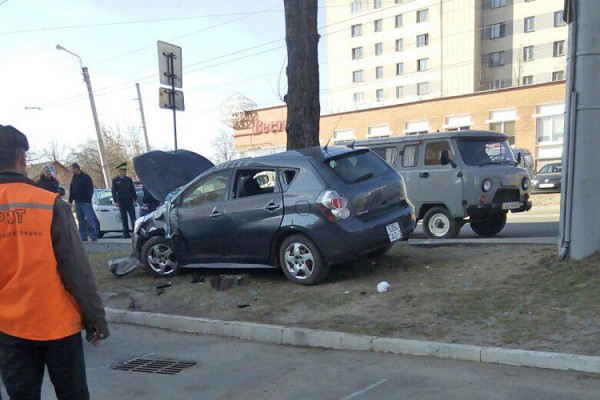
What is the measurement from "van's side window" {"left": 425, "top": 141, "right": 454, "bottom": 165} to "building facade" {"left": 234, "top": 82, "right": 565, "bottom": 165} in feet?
73.1

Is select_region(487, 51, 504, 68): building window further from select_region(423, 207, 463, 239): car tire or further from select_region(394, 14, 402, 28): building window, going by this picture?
select_region(423, 207, 463, 239): car tire

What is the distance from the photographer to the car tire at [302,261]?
6.84m

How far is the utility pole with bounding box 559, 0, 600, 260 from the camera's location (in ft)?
20.7

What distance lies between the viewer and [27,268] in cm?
267

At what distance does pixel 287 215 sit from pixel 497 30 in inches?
2310

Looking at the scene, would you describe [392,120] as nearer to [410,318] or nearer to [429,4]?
[429,4]

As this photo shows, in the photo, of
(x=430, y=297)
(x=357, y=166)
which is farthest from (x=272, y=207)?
(x=430, y=297)

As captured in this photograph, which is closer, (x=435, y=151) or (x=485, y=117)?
(x=435, y=151)

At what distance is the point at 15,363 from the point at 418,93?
63.7 m

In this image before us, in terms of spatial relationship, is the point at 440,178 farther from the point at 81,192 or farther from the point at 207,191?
the point at 81,192

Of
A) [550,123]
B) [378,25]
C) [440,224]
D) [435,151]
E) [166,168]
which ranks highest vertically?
[378,25]

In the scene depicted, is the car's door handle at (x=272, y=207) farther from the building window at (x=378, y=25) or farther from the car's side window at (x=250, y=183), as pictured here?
the building window at (x=378, y=25)

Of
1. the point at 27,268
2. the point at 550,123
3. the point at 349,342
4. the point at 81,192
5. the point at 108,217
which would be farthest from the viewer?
the point at 550,123

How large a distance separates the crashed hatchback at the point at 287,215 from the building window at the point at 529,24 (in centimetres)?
5621
